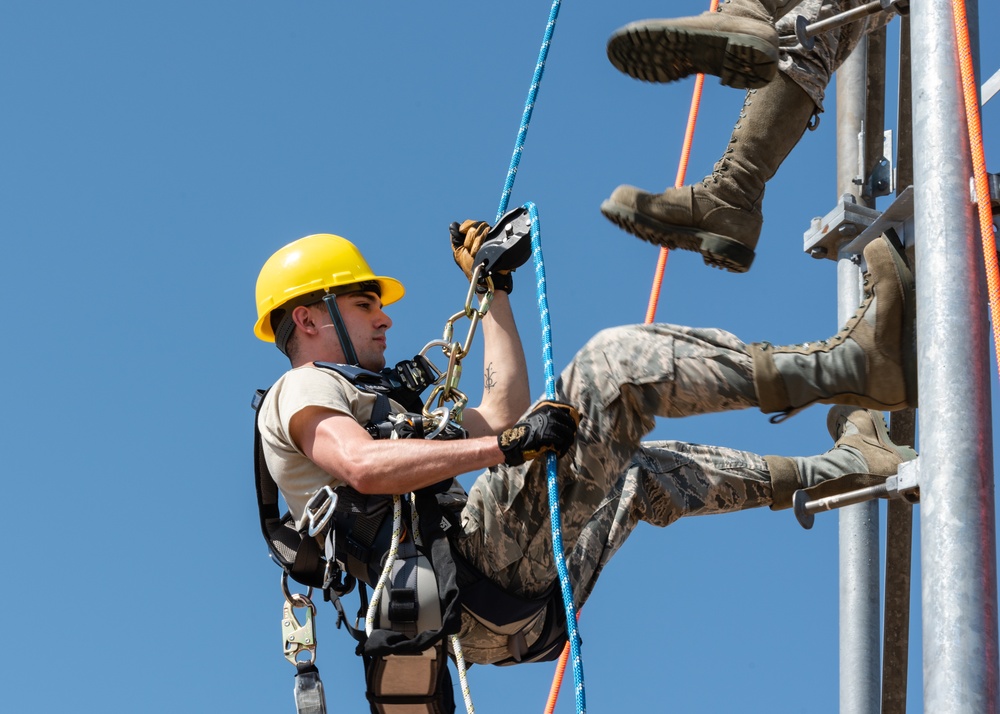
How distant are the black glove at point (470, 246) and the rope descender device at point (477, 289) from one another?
2.8 inches

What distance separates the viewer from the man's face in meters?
5.41

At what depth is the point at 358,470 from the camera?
4438 mm

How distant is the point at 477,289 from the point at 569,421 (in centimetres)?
121

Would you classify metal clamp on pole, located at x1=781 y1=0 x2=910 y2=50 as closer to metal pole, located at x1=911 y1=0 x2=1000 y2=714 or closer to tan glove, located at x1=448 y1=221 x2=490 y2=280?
metal pole, located at x1=911 y1=0 x2=1000 y2=714

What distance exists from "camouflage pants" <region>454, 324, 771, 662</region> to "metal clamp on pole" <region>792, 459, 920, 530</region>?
32 cm

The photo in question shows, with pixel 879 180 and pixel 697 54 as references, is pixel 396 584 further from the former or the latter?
pixel 879 180

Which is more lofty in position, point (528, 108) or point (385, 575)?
point (528, 108)

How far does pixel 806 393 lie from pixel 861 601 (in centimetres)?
149

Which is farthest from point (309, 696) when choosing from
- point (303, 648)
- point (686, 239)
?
point (686, 239)

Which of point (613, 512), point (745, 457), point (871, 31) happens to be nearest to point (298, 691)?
point (613, 512)

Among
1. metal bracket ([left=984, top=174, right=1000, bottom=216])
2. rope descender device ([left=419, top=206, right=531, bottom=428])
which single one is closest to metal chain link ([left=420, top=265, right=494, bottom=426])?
rope descender device ([left=419, top=206, right=531, bottom=428])

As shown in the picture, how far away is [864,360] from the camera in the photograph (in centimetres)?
389

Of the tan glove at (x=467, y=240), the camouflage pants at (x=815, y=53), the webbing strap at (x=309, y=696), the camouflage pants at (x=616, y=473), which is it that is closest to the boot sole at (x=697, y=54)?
the camouflage pants at (x=815, y=53)

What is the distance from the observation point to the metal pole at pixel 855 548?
16.6 ft
